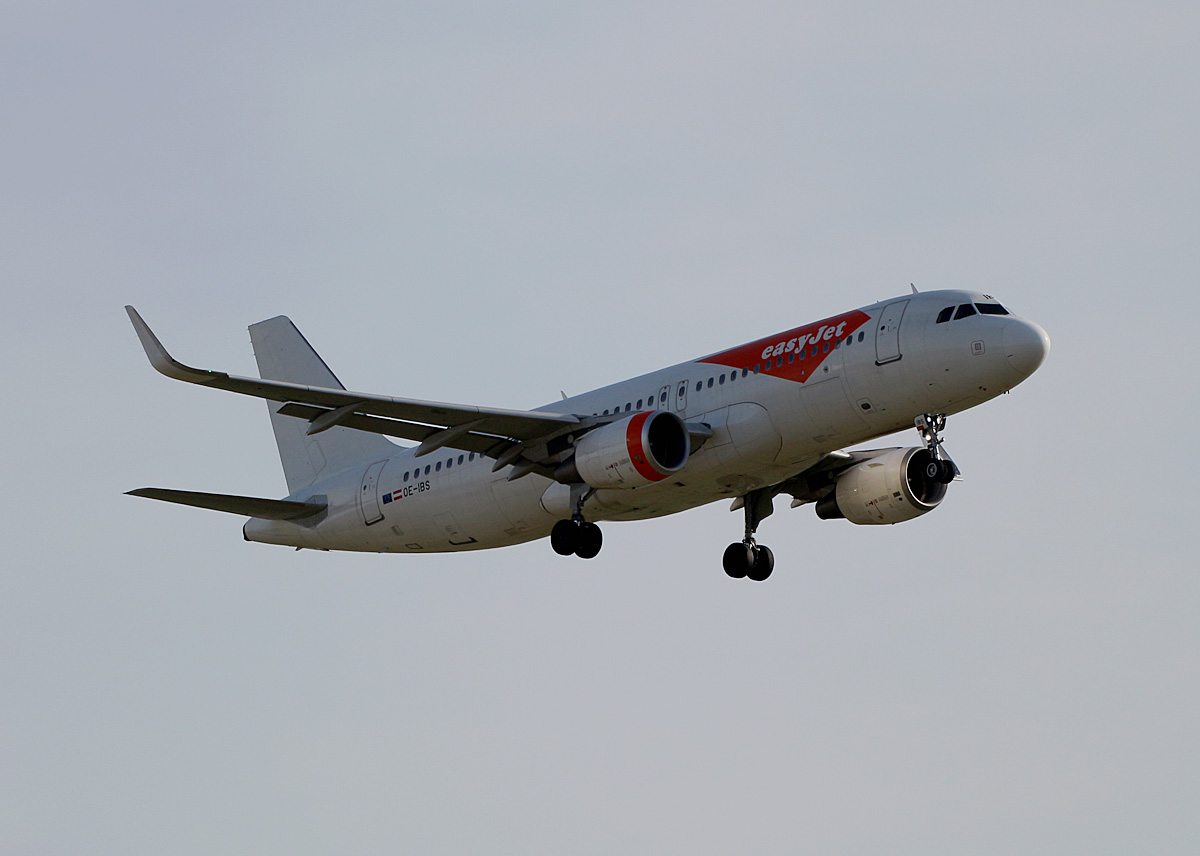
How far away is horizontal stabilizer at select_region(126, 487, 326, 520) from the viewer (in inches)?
1686

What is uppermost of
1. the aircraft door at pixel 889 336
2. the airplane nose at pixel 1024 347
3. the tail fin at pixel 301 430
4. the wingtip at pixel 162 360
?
the tail fin at pixel 301 430

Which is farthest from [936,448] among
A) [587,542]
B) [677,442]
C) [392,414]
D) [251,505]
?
[251,505]

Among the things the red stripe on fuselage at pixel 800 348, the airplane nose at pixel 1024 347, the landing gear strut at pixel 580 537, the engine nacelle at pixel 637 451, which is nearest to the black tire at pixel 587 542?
the landing gear strut at pixel 580 537

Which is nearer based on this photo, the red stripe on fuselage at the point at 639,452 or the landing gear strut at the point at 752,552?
the red stripe on fuselage at the point at 639,452

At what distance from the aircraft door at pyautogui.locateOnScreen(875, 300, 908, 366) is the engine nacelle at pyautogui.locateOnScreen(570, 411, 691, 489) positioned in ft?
15.5

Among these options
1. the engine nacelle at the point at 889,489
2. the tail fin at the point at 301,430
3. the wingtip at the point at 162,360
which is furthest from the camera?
the tail fin at the point at 301,430

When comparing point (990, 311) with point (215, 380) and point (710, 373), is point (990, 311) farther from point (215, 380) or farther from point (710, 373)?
point (215, 380)

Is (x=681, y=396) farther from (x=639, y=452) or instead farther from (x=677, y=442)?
(x=639, y=452)

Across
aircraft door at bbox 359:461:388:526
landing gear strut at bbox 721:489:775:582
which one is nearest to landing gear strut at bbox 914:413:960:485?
landing gear strut at bbox 721:489:775:582

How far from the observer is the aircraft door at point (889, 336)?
1474 inches

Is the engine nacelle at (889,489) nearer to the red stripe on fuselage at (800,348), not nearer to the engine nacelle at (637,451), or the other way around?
the red stripe on fuselage at (800,348)

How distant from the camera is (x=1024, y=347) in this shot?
36500 millimetres

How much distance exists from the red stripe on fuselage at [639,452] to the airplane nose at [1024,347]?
790cm

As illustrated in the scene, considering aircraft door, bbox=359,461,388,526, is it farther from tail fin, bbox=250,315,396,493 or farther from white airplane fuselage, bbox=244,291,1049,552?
tail fin, bbox=250,315,396,493
